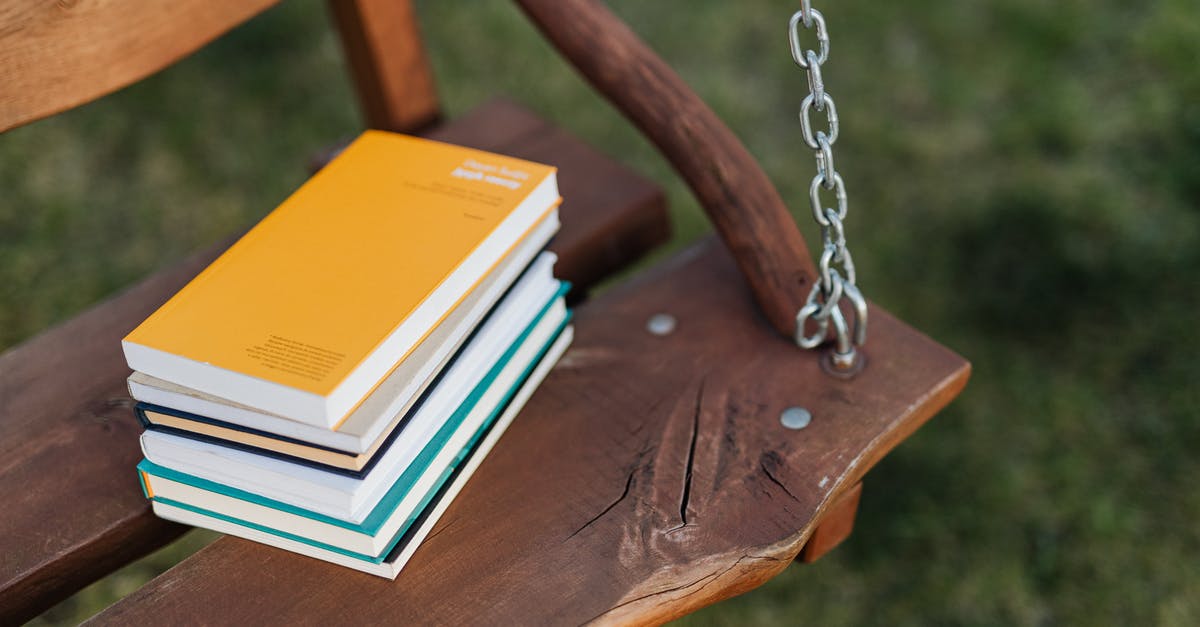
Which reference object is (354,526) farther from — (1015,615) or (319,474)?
(1015,615)

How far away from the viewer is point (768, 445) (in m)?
1.18

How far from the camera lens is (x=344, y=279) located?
1.09 metres

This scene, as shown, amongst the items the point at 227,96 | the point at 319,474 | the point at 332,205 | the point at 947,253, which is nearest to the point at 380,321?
the point at 319,474

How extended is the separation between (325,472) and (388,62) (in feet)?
2.81

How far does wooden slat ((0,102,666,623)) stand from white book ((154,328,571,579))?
0.24 ft

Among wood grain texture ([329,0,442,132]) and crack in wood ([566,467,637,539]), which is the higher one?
wood grain texture ([329,0,442,132])

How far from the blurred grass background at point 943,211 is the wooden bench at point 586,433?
2.56 feet

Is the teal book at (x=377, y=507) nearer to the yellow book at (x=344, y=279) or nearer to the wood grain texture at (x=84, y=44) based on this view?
the yellow book at (x=344, y=279)

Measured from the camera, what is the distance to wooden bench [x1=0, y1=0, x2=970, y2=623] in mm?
1066

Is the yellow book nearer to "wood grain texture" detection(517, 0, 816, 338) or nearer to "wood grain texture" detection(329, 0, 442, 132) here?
"wood grain texture" detection(517, 0, 816, 338)

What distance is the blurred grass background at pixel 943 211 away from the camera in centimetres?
200

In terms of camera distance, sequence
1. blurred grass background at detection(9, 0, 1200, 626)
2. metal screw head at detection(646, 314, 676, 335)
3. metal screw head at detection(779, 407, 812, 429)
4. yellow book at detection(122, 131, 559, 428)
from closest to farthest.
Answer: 1. yellow book at detection(122, 131, 559, 428)
2. metal screw head at detection(779, 407, 812, 429)
3. metal screw head at detection(646, 314, 676, 335)
4. blurred grass background at detection(9, 0, 1200, 626)

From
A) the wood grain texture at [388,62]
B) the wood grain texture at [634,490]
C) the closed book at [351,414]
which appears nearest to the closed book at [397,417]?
the closed book at [351,414]

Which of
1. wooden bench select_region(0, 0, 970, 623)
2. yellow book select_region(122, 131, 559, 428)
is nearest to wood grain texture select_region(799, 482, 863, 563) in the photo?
wooden bench select_region(0, 0, 970, 623)
